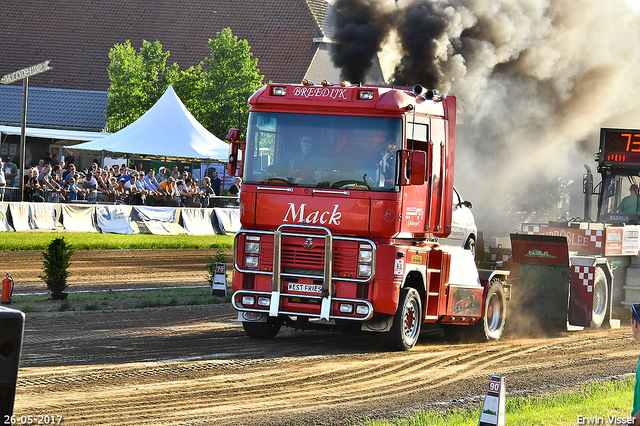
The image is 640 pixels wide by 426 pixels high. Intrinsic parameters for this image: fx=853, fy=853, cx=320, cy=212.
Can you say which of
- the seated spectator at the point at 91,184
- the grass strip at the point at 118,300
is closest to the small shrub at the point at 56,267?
the grass strip at the point at 118,300

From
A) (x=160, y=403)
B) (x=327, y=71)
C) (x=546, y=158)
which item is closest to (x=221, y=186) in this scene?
(x=546, y=158)

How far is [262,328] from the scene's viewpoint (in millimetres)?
11578

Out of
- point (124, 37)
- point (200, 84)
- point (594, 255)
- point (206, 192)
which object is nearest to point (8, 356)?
point (594, 255)

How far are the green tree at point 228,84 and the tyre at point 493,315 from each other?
31.3 meters

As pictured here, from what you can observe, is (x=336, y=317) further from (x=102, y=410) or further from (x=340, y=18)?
(x=340, y=18)

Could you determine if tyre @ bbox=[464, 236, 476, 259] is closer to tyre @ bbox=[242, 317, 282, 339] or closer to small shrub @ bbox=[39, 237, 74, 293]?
tyre @ bbox=[242, 317, 282, 339]

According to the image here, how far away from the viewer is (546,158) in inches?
1069

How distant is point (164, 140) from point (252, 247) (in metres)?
22.8

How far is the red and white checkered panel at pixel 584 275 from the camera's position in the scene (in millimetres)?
13984

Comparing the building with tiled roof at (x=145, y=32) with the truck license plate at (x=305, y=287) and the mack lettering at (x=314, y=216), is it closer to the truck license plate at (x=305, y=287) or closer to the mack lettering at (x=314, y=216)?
the mack lettering at (x=314, y=216)

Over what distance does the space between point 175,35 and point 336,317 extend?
47.8 metres

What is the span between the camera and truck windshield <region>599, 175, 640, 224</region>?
57.5 feet

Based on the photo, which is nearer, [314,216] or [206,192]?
[314,216]

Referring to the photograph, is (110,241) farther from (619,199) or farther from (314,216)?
(314,216)
